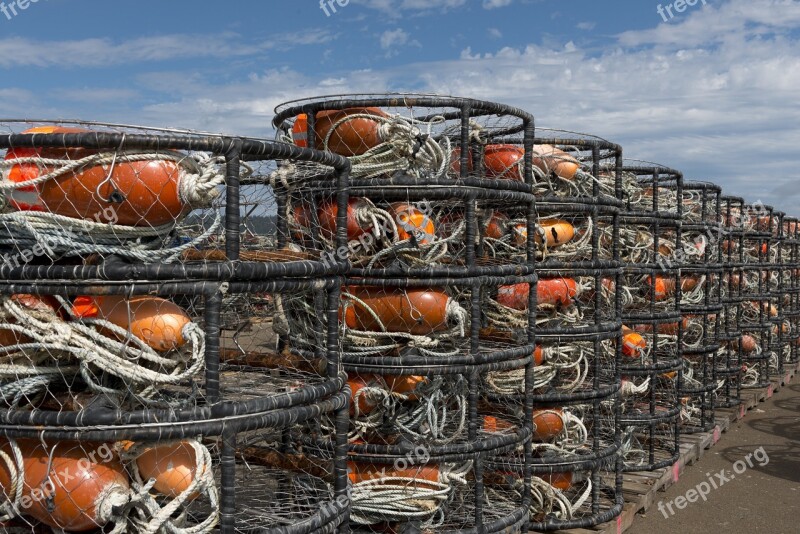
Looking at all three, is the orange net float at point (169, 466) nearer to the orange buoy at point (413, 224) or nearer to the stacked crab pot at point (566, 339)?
the orange buoy at point (413, 224)

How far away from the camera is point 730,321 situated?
11.6 m

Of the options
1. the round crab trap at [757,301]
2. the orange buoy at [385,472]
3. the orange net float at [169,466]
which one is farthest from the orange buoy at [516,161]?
the round crab trap at [757,301]

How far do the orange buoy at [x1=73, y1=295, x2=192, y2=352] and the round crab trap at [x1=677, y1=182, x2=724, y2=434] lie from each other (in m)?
6.80

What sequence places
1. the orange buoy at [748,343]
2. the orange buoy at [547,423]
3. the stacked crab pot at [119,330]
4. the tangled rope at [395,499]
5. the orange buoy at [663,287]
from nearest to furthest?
the stacked crab pot at [119,330]
the tangled rope at [395,499]
the orange buoy at [547,423]
the orange buoy at [663,287]
the orange buoy at [748,343]

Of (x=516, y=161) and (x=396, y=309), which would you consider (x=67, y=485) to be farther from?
(x=516, y=161)

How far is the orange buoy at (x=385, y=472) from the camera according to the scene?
4.71 meters

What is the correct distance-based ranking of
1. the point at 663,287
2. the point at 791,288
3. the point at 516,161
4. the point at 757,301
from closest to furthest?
the point at 516,161 → the point at 663,287 → the point at 757,301 → the point at 791,288

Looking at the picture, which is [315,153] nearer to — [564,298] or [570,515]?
[564,298]

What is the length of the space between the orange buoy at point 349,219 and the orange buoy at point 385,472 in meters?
1.39

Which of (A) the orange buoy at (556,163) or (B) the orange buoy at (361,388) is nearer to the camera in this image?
(B) the orange buoy at (361,388)

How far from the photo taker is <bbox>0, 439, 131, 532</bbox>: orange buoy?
10.0ft

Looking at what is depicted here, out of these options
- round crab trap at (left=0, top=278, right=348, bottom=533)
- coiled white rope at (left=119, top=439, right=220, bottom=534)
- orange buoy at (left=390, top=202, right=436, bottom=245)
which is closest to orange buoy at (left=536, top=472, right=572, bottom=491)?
orange buoy at (left=390, top=202, right=436, bottom=245)

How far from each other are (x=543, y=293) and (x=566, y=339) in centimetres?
40

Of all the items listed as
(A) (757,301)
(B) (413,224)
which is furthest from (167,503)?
(A) (757,301)
